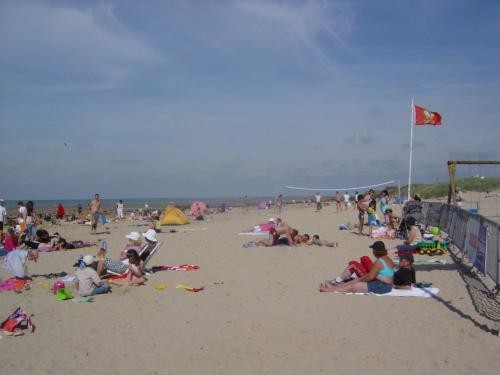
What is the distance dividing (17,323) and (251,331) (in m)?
2.83

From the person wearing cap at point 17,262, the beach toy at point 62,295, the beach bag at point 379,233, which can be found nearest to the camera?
the beach toy at point 62,295

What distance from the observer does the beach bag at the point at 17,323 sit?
234 inches

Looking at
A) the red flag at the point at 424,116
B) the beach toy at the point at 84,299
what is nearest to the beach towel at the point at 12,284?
the beach toy at the point at 84,299

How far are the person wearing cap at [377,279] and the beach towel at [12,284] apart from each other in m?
5.42

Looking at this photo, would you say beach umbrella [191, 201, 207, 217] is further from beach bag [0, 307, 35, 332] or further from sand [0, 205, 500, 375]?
beach bag [0, 307, 35, 332]

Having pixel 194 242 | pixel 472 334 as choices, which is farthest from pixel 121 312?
pixel 194 242

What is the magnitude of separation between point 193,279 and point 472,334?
16.8ft

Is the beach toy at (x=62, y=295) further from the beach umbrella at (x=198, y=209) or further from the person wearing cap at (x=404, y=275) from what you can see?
the beach umbrella at (x=198, y=209)

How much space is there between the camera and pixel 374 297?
24.9 feet

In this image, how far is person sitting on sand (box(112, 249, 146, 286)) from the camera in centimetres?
878

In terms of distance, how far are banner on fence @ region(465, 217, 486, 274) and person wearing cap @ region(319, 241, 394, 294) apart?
1.98m

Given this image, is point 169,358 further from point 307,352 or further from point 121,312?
point 121,312

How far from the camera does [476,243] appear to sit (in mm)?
9453

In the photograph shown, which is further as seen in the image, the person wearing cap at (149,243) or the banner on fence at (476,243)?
the person wearing cap at (149,243)
